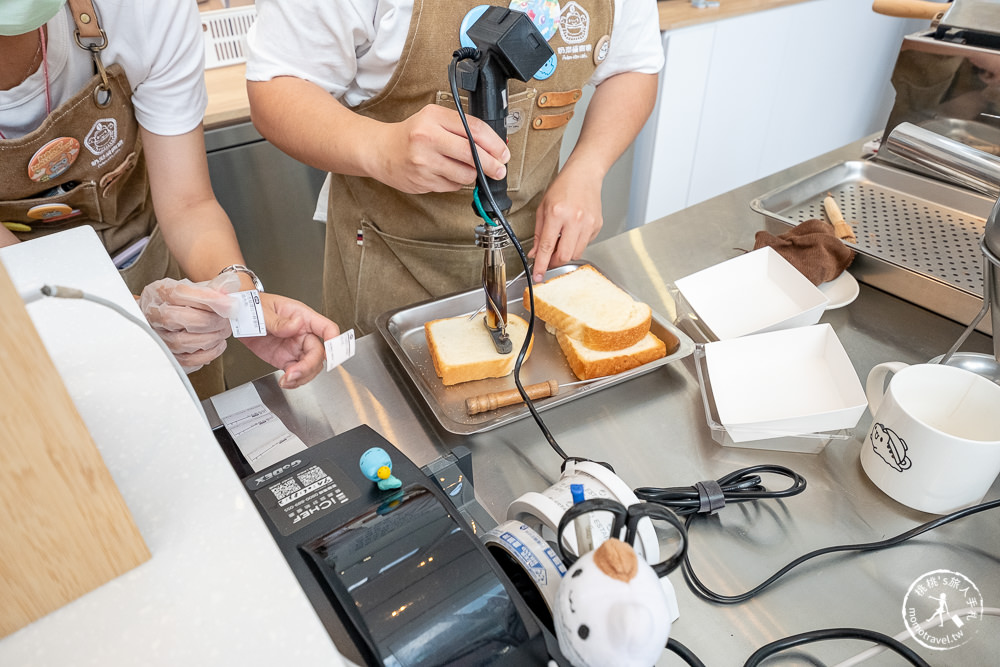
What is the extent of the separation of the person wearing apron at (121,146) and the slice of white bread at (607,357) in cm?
32

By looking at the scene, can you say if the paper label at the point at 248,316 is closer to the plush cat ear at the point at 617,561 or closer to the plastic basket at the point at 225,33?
the plush cat ear at the point at 617,561

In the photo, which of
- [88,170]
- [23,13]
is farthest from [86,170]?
[23,13]

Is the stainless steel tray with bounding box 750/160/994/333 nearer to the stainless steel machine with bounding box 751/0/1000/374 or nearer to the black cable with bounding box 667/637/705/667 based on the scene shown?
the stainless steel machine with bounding box 751/0/1000/374

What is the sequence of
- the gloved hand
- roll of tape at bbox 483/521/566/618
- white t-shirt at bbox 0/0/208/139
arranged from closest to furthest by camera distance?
roll of tape at bbox 483/521/566/618 → the gloved hand → white t-shirt at bbox 0/0/208/139

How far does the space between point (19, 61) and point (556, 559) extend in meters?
0.97

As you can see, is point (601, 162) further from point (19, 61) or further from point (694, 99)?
point (694, 99)

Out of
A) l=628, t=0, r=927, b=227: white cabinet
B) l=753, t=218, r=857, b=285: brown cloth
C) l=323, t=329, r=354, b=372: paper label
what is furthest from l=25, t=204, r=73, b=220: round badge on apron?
l=628, t=0, r=927, b=227: white cabinet

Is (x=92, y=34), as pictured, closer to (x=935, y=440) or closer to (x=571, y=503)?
(x=571, y=503)

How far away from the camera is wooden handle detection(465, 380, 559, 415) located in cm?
79

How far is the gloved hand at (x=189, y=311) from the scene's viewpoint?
0.72m

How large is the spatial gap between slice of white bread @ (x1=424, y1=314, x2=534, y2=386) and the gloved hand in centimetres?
26

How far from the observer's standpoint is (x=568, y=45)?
1056mm

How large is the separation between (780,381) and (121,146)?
1059mm

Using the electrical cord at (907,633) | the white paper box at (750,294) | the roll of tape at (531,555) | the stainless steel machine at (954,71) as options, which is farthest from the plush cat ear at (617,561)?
the stainless steel machine at (954,71)
